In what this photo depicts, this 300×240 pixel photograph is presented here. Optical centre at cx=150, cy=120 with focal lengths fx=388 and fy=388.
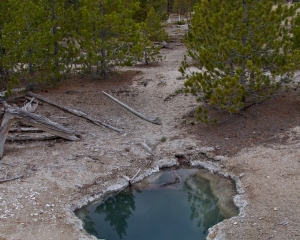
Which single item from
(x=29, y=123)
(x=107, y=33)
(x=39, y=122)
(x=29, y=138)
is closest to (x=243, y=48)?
(x=39, y=122)

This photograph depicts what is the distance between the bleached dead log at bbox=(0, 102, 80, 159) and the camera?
33.5ft

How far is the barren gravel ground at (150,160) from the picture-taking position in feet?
24.7

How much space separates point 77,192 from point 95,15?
28.8ft

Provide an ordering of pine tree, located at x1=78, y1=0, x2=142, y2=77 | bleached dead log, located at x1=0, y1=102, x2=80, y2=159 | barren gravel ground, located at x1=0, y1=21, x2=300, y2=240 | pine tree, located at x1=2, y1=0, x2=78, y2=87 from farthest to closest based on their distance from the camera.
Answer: pine tree, located at x1=78, y1=0, x2=142, y2=77
pine tree, located at x1=2, y1=0, x2=78, y2=87
bleached dead log, located at x1=0, y1=102, x2=80, y2=159
barren gravel ground, located at x1=0, y1=21, x2=300, y2=240

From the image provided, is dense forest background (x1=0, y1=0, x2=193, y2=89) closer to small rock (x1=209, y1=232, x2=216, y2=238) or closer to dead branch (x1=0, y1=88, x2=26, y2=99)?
dead branch (x1=0, y1=88, x2=26, y2=99)

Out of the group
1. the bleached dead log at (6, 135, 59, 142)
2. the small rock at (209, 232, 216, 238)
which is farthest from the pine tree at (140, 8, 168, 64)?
the small rock at (209, 232, 216, 238)

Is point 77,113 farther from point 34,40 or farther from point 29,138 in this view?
point 34,40

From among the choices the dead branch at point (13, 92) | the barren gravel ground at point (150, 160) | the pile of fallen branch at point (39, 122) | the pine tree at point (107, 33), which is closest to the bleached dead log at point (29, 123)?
the pile of fallen branch at point (39, 122)

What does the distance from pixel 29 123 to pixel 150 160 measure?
136 inches

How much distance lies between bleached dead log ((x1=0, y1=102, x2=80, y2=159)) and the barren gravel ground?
291 millimetres

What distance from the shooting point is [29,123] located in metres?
10.6

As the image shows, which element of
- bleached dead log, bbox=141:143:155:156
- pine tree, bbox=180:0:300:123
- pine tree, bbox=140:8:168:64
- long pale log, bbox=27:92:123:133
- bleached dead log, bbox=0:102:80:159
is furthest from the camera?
pine tree, bbox=140:8:168:64

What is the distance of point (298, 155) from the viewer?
380 inches

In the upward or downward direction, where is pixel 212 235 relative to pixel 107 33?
downward
